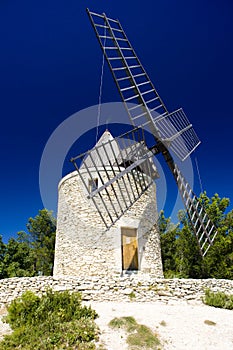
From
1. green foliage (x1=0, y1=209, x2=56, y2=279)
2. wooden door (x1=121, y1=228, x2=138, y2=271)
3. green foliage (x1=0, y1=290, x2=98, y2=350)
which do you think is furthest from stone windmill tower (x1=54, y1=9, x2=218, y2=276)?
green foliage (x1=0, y1=209, x2=56, y2=279)

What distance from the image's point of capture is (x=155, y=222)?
388 inches

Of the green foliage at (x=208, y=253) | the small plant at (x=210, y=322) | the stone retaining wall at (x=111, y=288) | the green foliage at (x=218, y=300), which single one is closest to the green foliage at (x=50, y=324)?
the stone retaining wall at (x=111, y=288)

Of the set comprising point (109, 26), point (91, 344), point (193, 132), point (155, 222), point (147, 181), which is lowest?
point (91, 344)

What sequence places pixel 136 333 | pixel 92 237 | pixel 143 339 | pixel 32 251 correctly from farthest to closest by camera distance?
pixel 32 251
pixel 92 237
pixel 136 333
pixel 143 339

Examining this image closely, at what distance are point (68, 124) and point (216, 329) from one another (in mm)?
7106

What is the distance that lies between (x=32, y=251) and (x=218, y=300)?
12.7 m

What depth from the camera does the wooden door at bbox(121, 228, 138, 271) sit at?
27.9ft

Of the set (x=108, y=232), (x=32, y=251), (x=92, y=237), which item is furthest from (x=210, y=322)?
(x=32, y=251)

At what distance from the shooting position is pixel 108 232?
8.41m

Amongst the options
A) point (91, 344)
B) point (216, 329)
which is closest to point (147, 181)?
point (216, 329)

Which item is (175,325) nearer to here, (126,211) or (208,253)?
(126,211)

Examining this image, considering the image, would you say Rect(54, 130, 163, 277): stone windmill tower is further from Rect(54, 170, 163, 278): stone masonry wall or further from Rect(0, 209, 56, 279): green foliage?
Rect(0, 209, 56, 279): green foliage

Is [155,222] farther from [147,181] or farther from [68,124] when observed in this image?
[68,124]

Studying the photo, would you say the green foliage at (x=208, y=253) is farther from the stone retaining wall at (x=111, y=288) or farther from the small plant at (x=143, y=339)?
the small plant at (x=143, y=339)
